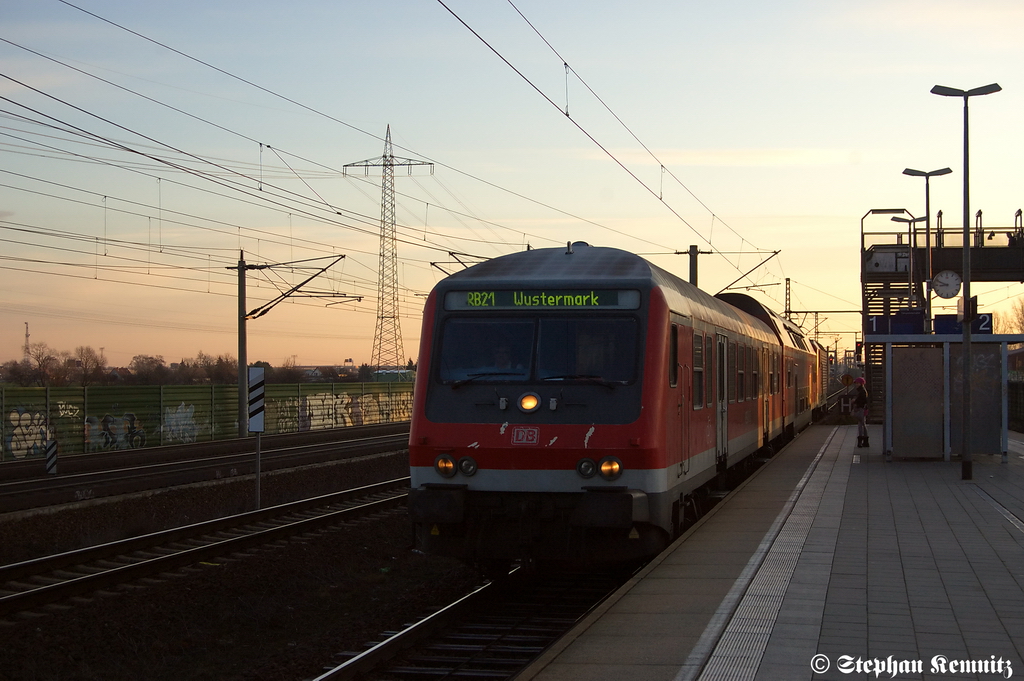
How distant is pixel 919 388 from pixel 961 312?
282cm

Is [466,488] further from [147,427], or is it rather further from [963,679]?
[147,427]

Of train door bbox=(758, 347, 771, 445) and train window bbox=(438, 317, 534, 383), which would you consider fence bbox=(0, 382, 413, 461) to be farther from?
train window bbox=(438, 317, 534, 383)

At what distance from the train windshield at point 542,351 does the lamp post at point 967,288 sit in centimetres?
1081

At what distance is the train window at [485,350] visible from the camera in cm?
990

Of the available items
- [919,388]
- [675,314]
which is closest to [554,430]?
[675,314]

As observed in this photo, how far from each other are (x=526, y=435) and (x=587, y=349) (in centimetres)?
98

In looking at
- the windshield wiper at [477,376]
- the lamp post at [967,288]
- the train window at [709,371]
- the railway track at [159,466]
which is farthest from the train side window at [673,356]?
the railway track at [159,466]

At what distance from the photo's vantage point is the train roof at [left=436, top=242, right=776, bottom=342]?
398 inches

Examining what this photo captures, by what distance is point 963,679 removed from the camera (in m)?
6.27

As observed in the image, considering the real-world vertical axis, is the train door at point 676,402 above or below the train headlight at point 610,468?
above

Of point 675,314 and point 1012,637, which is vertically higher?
point 675,314

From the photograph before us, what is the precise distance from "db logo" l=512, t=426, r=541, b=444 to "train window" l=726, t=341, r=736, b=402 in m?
5.81

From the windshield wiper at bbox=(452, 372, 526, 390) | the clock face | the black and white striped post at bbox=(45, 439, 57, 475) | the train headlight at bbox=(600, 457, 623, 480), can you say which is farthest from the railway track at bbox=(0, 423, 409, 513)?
the clock face

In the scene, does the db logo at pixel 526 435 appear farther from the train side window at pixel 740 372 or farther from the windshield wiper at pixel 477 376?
the train side window at pixel 740 372
